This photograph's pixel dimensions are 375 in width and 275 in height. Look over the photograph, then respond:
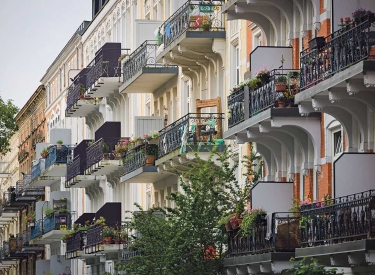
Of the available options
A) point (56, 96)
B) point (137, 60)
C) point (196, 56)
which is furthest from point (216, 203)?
point (56, 96)

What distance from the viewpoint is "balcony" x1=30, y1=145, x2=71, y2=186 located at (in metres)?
67.2

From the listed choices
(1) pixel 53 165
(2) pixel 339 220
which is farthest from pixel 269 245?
(1) pixel 53 165

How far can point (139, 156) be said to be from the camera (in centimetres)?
4581

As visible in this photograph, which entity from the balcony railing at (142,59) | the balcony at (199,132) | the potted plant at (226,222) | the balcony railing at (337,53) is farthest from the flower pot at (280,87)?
the balcony railing at (142,59)

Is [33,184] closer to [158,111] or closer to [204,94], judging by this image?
[158,111]

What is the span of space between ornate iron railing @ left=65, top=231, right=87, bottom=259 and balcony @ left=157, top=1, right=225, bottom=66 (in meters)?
17.2

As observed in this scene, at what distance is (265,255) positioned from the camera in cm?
2798

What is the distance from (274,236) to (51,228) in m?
40.7

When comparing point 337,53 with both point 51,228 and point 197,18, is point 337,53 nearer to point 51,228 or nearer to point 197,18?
→ point 197,18

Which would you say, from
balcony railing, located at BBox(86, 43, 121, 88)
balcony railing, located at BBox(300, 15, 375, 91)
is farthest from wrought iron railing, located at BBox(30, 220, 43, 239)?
balcony railing, located at BBox(300, 15, 375, 91)

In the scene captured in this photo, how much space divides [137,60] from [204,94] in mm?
5900

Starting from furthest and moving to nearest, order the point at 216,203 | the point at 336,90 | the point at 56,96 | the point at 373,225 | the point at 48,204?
the point at 56,96, the point at 48,204, the point at 216,203, the point at 336,90, the point at 373,225

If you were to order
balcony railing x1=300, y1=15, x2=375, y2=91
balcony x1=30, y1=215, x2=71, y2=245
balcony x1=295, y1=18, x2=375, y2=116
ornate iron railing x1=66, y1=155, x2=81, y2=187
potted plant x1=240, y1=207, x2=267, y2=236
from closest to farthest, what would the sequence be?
1. balcony x1=295, y1=18, x2=375, y2=116
2. balcony railing x1=300, y1=15, x2=375, y2=91
3. potted plant x1=240, y1=207, x2=267, y2=236
4. ornate iron railing x1=66, y1=155, x2=81, y2=187
5. balcony x1=30, y1=215, x2=71, y2=245

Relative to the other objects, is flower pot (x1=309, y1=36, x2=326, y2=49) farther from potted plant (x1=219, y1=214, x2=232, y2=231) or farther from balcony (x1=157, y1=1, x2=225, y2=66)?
balcony (x1=157, y1=1, x2=225, y2=66)
